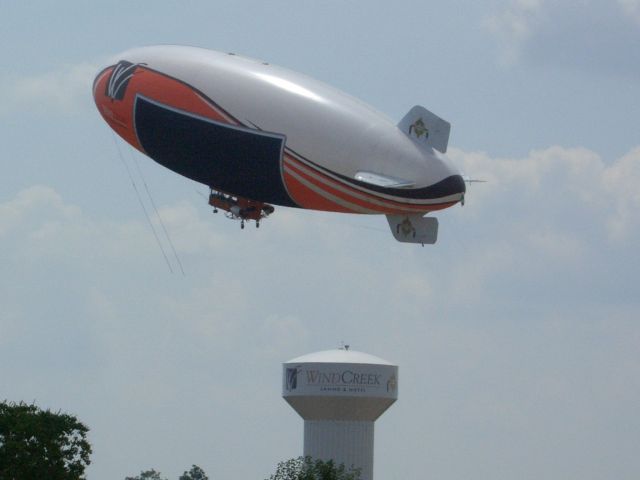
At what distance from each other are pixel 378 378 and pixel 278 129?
178ft

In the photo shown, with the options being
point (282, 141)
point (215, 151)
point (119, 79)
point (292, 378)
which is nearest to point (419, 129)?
point (282, 141)

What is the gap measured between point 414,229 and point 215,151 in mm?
10834

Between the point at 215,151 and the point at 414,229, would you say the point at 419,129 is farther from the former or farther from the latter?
the point at 215,151

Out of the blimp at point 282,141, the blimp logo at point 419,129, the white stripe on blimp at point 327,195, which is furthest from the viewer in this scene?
the blimp logo at point 419,129

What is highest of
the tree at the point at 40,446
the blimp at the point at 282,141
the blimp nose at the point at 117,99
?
the blimp nose at the point at 117,99

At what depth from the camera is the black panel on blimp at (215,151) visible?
89.9 meters

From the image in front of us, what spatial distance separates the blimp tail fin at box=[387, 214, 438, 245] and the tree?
22.4 m

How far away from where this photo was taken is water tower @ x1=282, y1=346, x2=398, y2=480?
13988cm

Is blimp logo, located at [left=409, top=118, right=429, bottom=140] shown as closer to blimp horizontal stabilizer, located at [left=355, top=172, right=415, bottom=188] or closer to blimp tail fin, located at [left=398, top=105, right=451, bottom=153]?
blimp tail fin, located at [left=398, top=105, right=451, bottom=153]

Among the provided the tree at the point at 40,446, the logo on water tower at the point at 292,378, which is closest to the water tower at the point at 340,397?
the logo on water tower at the point at 292,378

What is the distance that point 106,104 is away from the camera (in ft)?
328

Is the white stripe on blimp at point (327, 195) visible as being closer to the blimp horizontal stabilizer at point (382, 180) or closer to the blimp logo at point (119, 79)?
the blimp horizontal stabilizer at point (382, 180)

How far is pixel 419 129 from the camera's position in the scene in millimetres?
88750

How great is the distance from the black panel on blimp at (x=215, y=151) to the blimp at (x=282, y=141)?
5 centimetres
